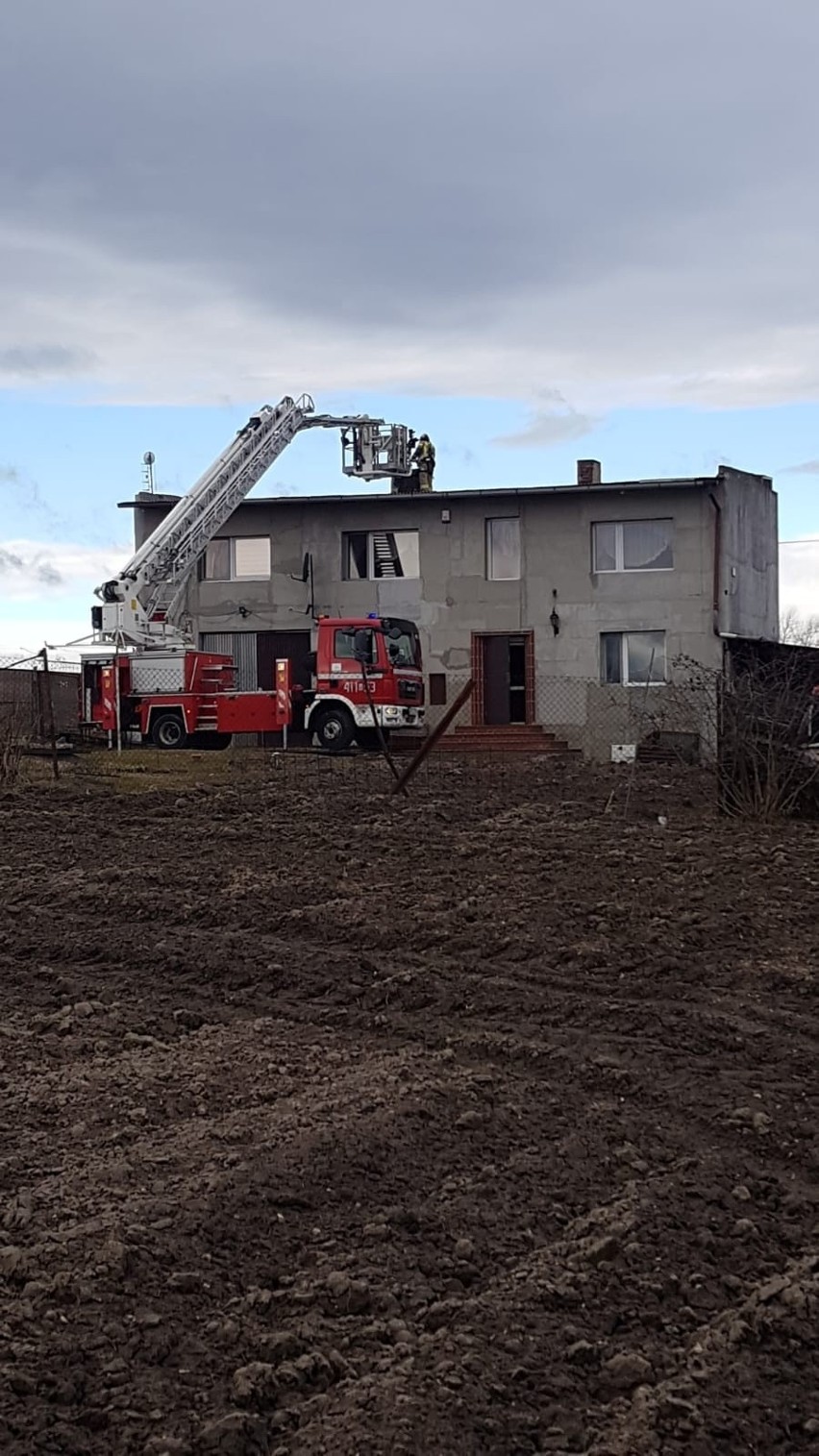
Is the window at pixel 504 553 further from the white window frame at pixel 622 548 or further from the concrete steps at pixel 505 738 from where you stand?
the concrete steps at pixel 505 738

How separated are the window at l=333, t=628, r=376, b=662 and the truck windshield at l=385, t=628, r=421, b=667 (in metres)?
0.38

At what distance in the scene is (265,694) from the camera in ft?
93.1

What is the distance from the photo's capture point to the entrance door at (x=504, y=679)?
3391cm

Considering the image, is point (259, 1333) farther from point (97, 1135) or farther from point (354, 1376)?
point (97, 1135)

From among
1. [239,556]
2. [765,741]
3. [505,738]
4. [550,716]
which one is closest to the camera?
[765,741]

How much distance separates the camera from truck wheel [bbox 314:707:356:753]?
27938mm

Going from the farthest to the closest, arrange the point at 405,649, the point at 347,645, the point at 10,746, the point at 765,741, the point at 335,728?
the point at 405,649, the point at 347,645, the point at 335,728, the point at 10,746, the point at 765,741

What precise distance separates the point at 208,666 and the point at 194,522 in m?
3.63

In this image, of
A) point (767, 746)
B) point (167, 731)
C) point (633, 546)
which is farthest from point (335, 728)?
point (767, 746)

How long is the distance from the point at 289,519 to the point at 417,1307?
31.6 meters

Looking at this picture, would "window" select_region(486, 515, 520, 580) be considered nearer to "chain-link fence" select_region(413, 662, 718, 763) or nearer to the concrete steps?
"chain-link fence" select_region(413, 662, 718, 763)

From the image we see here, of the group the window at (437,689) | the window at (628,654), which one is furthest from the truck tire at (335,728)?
the window at (628,654)

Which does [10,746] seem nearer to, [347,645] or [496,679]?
[347,645]

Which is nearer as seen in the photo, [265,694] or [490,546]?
[265,694]
